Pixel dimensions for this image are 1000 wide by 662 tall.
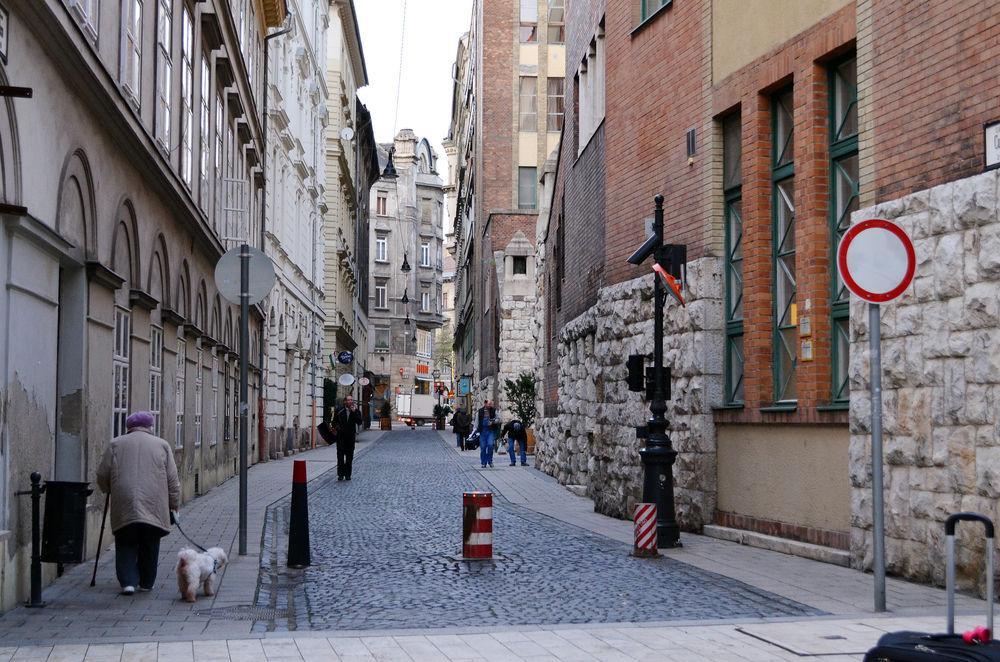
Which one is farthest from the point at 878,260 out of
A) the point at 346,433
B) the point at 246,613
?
the point at 346,433

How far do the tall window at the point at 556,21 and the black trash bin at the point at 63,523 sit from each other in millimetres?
51282

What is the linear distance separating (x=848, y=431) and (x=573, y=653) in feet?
17.4

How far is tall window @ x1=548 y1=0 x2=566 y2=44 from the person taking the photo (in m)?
59.0

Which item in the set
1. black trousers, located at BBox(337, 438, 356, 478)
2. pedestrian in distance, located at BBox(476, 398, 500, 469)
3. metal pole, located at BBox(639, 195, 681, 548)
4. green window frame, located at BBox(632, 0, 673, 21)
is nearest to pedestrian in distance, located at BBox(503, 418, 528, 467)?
pedestrian in distance, located at BBox(476, 398, 500, 469)

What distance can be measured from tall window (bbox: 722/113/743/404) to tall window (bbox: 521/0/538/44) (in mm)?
45296

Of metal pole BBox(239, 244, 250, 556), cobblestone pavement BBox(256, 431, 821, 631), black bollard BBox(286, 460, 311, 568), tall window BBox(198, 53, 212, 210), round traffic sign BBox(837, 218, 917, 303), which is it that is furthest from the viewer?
tall window BBox(198, 53, 212, 210)

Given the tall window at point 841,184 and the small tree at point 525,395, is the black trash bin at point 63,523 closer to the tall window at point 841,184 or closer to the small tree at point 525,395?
the tall window at point 841,184

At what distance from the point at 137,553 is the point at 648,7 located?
1045 centimetres

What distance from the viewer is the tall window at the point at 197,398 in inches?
838

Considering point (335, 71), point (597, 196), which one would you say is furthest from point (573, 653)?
point (335, 71)

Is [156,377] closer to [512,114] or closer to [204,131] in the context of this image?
[204,131]

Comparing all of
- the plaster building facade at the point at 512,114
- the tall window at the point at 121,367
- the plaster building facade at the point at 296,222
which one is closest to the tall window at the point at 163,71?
the tall window at the point at 121,367

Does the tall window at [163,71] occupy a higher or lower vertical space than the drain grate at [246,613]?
higher

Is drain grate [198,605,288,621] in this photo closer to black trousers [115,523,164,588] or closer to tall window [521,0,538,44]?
black trousers [115,523,164,588]
